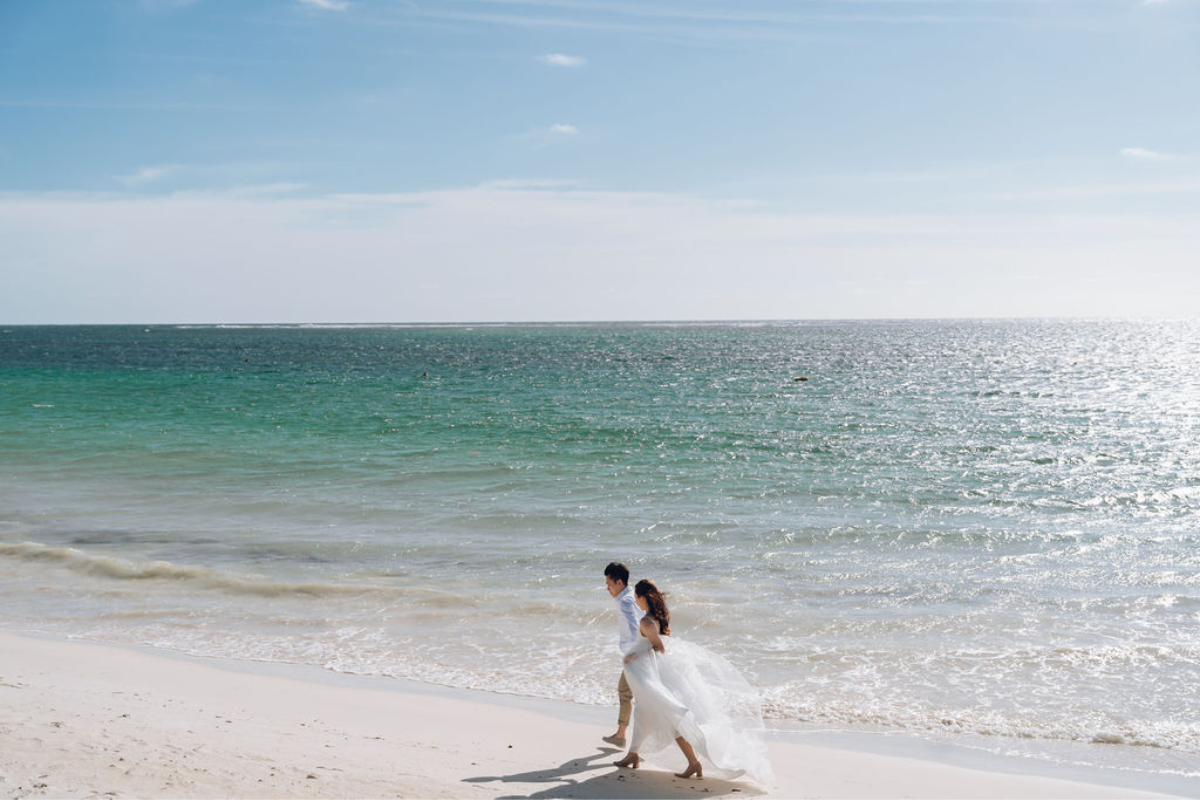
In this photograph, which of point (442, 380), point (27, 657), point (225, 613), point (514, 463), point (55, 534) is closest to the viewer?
point (27, 657)

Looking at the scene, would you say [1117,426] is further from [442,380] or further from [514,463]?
[442,380]

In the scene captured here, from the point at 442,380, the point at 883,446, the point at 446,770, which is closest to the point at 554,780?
the point at 446,770

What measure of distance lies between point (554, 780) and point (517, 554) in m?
8.52

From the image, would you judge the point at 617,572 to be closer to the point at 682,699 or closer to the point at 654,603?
the point at 654,603

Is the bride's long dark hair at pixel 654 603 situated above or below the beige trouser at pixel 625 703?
above

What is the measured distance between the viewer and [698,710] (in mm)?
7043

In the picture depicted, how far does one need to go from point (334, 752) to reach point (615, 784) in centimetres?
225

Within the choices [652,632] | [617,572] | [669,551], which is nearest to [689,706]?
[652,632]

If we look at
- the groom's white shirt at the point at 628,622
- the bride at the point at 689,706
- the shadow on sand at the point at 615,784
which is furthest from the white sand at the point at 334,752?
the groom's white shirt at the point at 628,622

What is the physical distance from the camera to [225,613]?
12.1 metres

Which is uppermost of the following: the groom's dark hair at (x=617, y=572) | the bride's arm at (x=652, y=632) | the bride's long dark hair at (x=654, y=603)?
the groom's dark hair at (x=617, y=572)

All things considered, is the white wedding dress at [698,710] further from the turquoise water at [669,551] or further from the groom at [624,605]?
the turquoise water at [669,551]

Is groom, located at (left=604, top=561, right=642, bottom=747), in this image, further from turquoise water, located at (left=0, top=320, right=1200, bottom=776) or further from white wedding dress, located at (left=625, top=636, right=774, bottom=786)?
turquoise water, located at (left=0, top=320, right=1200, bottom=776)

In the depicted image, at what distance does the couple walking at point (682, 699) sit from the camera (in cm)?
690
